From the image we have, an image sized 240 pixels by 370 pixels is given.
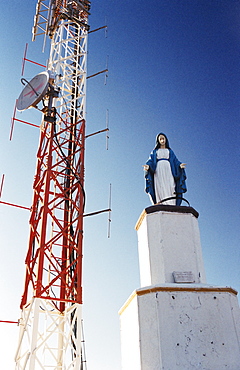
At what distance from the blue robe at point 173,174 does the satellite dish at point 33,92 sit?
5.59 metres

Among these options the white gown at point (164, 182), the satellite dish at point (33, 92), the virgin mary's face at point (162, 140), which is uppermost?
the satellite dish at point (33, 92)

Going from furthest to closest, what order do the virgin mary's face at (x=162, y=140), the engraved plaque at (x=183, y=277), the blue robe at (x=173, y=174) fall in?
1. the virgin mary's face at (x=162, y=140)
2. the blue robe at (x=173, y=174)
3. the engraved plaque at (x=183, y=277)

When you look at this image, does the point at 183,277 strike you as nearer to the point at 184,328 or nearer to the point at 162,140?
the point at 184,328

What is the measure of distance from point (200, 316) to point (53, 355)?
246 inches

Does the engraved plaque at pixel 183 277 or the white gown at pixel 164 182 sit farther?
the white gown at pixel 164 182

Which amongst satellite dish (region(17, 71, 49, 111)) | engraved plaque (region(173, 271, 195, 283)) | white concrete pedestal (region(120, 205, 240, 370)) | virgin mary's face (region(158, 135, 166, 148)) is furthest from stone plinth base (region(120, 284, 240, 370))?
satellite dish (region(17, 71, 49, 111))

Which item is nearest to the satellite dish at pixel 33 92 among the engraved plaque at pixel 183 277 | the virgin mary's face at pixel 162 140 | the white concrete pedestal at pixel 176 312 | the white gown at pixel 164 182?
the virgin mary's face at pixel 162 140

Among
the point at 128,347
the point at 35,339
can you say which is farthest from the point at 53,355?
Result: the point at 128,347

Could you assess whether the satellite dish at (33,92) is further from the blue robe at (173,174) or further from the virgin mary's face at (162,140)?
the blue robe at (173,174)

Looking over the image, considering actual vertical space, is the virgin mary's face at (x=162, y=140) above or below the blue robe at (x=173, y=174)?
above

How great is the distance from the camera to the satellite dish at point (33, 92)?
13.4 meters

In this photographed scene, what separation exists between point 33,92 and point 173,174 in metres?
6.82

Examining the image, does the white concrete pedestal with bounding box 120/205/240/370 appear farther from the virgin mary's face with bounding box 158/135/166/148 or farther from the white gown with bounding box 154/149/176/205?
the virgin mary's face with bounding box 158/135/166/148

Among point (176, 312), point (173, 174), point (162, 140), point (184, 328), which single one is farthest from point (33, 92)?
point (184, 328)
